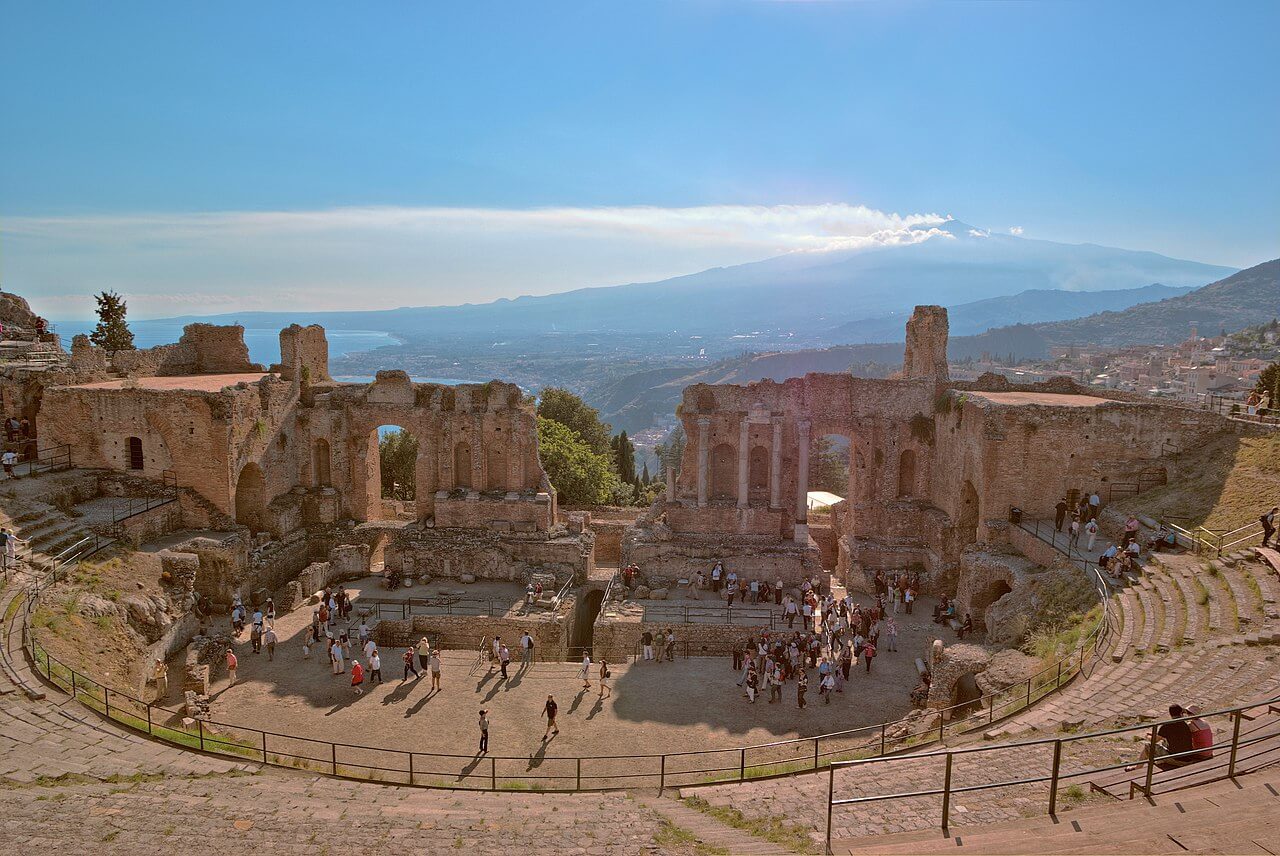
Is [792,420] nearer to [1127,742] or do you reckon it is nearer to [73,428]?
[1127,742]

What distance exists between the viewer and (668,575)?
84.7 feet

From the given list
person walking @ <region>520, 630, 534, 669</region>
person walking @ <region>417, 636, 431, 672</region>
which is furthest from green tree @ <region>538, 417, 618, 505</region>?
person walking @ <region>417, 636, 431, 672</region>

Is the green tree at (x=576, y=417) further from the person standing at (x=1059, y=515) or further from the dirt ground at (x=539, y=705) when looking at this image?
the person standing at (x=1059, y=515)

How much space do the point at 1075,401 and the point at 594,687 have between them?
59.1 feet

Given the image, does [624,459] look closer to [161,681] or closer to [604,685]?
[604,685]

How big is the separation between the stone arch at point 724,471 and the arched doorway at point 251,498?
51.0 ft

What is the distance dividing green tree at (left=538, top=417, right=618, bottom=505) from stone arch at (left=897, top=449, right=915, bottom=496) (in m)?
15.2

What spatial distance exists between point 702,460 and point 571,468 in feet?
37.1

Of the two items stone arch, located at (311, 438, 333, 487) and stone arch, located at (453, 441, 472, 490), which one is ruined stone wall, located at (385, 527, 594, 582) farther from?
stone arch, located at (311, 438, 333, 487)

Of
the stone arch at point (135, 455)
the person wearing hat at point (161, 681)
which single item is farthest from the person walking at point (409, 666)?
the stone arch at point (135, 455)

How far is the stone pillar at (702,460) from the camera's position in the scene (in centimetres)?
2770

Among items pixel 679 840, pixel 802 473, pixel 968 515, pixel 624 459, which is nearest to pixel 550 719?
pixel 679 840

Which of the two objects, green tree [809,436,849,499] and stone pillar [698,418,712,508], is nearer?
stone pillar [698,418,712,508]

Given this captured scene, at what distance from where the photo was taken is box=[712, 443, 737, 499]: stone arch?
29.4 metres
